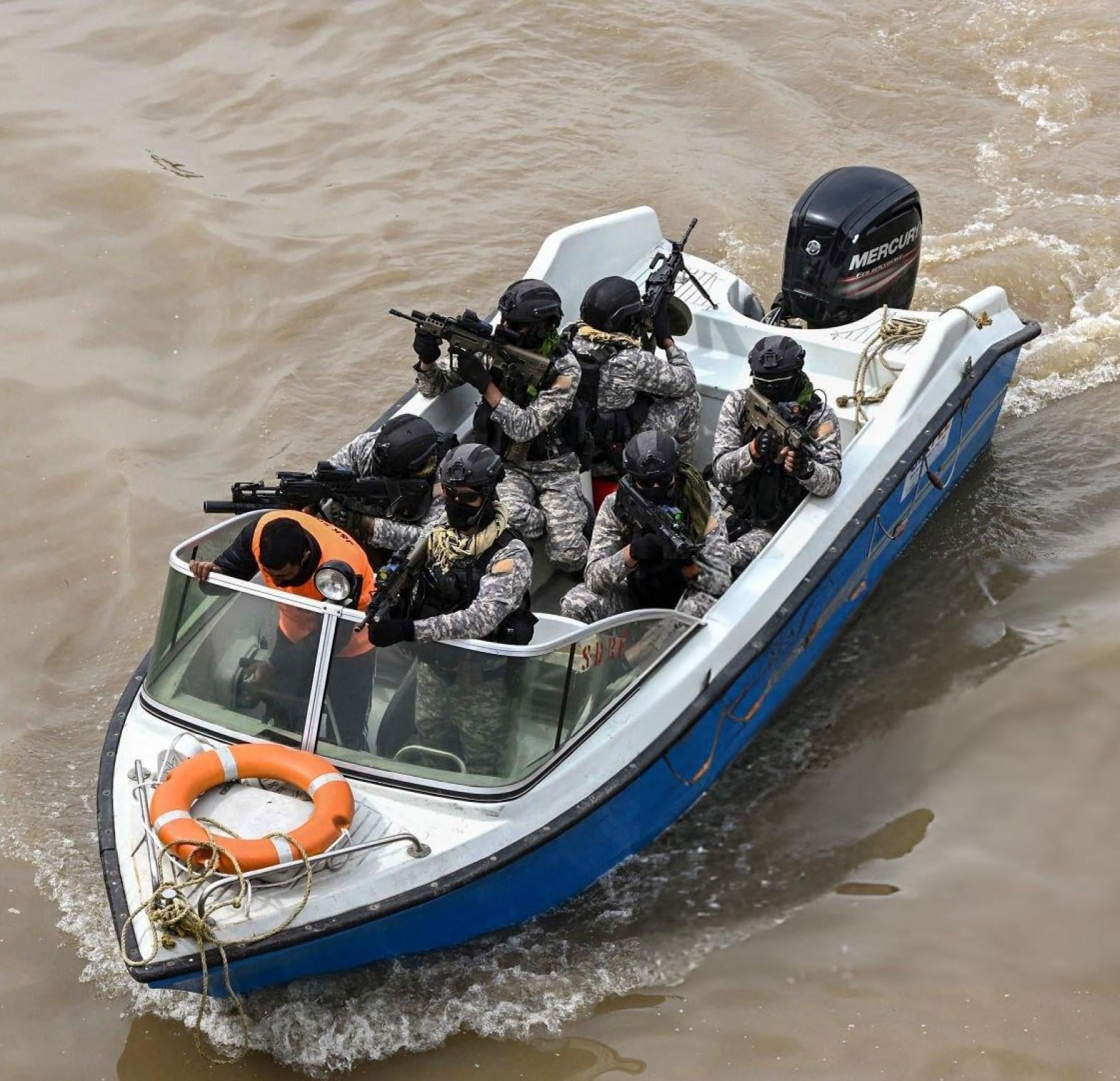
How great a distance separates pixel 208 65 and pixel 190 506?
544cm

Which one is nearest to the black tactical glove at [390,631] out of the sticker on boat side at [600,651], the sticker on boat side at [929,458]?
the sticker on boat side at [600,651]

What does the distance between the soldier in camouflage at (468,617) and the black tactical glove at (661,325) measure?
1697mm

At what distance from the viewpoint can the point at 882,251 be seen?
6.59 m

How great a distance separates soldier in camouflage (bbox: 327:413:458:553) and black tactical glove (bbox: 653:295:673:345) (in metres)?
1.29

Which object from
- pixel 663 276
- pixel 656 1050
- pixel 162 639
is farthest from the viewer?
pixel 663 276

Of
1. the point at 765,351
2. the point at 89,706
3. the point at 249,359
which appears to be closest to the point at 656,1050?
the point at 765,351

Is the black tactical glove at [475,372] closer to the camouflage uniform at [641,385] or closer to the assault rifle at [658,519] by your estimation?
the camouflage uniform at [641,385]

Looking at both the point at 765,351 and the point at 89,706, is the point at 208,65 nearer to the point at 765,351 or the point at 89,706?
the point at 89,706

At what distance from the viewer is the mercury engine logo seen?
256 inches

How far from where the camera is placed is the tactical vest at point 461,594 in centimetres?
470

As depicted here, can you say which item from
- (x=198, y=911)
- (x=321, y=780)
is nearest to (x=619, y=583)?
(x=321, y=780)

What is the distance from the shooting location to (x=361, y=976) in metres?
4.72

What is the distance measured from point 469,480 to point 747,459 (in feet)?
4.54

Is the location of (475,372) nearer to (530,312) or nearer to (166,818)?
(530,312)
